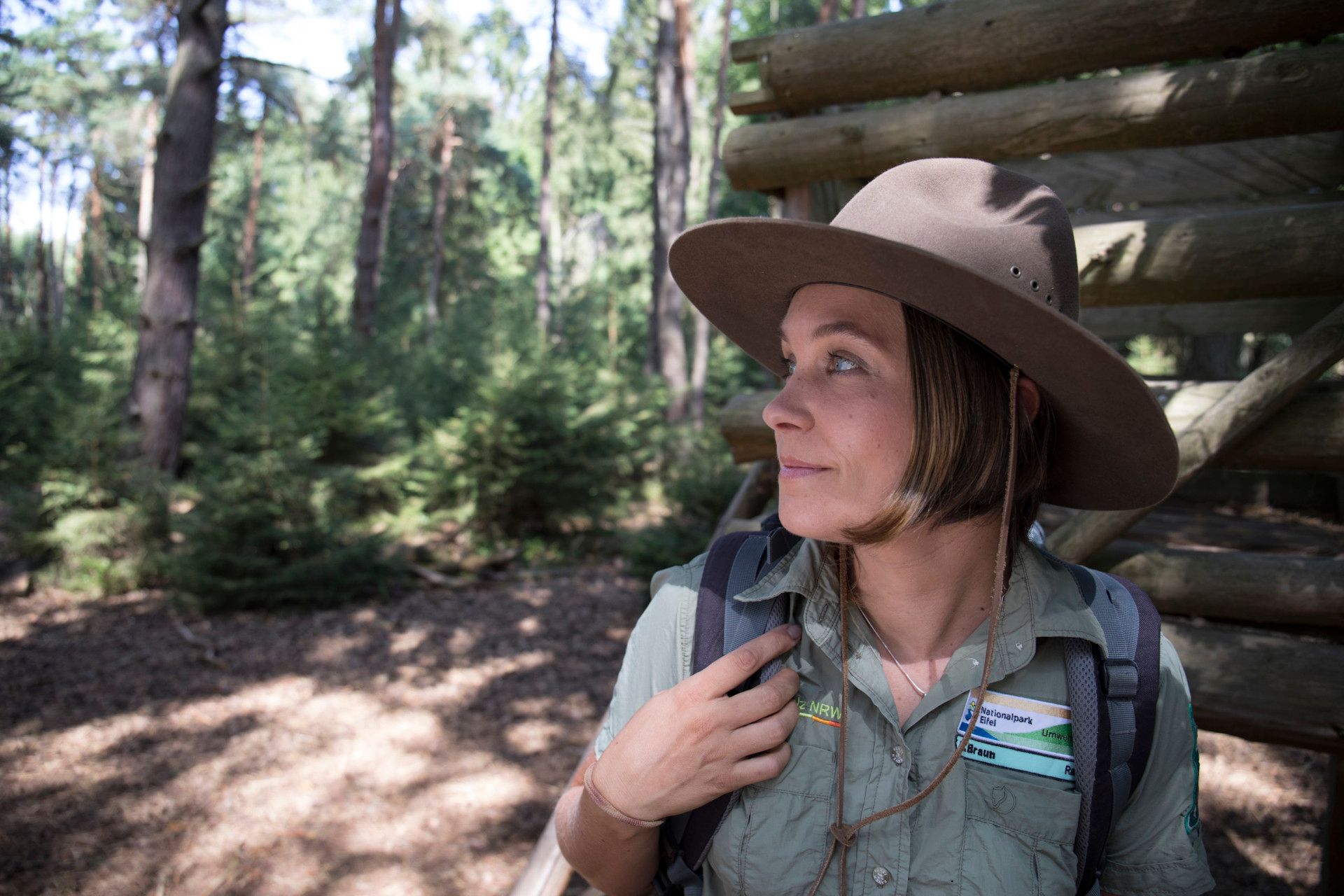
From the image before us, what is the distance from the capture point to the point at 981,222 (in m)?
1.47

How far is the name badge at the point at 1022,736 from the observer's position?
1490mm

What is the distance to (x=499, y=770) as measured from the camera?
500cm

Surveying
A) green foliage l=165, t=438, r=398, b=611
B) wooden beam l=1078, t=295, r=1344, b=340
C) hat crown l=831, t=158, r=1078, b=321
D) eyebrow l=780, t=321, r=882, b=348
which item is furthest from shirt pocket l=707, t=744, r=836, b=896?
green foliage l=165, t=438, r=398, b=611

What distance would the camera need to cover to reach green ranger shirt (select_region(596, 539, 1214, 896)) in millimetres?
1457

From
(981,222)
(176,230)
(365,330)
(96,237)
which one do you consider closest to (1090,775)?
(981,222)

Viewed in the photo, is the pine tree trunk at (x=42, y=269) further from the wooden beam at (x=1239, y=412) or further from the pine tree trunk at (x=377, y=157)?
the wooden beam at (x=1239, y=412)

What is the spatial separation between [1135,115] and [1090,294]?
0.61 meters

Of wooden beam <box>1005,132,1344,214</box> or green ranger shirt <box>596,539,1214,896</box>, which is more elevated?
wooden beam <box>1005,132,1344,214</box>

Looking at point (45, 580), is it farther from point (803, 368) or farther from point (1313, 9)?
point (1313, 9)

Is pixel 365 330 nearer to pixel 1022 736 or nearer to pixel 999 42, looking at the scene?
pixel 999 42

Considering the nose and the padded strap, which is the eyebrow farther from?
the padded strap

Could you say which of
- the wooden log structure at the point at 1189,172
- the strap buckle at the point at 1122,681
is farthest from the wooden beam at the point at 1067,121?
the strap buckle at the point at 1122,681

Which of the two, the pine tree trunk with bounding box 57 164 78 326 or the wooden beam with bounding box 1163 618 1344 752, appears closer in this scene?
the wooden beam with bounding box 1163 618 1344 752

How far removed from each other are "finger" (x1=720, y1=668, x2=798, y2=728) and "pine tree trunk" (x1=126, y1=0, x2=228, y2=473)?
9.21m
